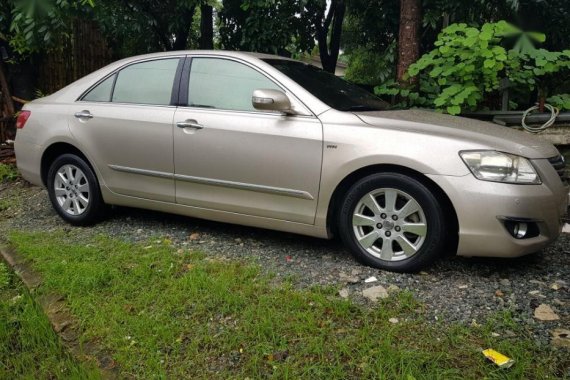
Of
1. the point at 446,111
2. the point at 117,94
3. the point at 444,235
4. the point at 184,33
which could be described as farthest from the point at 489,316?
the point at 184,33

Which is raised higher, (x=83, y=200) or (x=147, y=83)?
(x=147, y=83)

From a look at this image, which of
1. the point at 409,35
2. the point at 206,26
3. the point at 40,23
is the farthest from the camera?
the point at 206,26

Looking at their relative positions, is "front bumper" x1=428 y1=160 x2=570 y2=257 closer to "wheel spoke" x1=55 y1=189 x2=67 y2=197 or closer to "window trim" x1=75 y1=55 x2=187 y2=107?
"window trim" x1=75 y1=55 x2=187 y2=107

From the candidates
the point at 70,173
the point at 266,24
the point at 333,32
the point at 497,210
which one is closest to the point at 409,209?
the point at 497,210

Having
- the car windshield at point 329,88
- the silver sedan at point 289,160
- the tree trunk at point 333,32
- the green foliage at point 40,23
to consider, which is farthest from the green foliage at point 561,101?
the green foliage at point 40,23

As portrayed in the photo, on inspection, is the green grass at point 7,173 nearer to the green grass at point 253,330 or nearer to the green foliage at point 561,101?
the green grass at point 253,330

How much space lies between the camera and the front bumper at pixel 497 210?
3062 millimetres

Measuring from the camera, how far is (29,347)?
2.99 m

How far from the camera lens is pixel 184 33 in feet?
26.8

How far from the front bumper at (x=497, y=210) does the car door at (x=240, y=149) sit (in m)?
0.89

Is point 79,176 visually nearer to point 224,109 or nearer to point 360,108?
point 224,109

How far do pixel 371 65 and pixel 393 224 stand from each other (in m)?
6.64

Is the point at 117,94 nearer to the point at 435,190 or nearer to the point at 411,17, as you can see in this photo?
the point at 435,190

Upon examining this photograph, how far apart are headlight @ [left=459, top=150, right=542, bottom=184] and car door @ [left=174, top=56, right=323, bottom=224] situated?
990 mm
